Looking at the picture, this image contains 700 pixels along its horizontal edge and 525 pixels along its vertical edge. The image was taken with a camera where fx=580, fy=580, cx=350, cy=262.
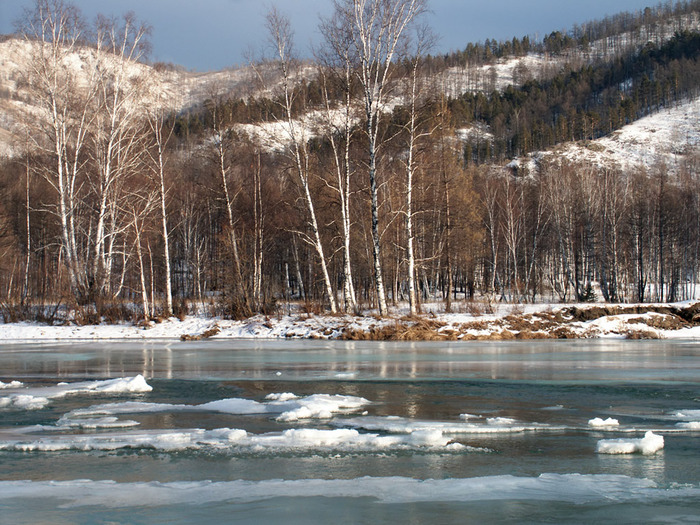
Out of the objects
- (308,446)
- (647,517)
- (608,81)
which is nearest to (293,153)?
(308,446)

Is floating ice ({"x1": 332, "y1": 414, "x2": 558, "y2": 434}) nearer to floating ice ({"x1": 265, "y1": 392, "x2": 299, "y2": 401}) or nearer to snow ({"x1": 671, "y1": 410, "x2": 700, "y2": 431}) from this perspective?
snow ({"x1": 671, "y1": 410, "x2": 700, "y2": 431})

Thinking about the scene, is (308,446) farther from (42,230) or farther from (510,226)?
(42,230)

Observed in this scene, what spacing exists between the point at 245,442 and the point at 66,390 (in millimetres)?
5018

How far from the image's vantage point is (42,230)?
45812 mm

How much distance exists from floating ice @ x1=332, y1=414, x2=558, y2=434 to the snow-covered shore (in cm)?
1244

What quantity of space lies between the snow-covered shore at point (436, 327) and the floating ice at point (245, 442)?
43.9 feet

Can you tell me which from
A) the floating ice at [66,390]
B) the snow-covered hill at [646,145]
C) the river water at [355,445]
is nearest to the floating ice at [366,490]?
the river water at [355,445]

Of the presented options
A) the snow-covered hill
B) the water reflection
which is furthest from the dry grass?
the snow-covered hill

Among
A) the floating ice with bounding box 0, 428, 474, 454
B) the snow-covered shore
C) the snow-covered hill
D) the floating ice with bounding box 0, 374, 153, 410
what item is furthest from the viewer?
the snow-covered hill

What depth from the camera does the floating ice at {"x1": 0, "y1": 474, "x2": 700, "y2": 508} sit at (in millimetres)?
4426

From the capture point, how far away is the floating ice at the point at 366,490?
4426mm

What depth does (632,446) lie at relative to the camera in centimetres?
571

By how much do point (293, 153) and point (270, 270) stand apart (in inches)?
1164

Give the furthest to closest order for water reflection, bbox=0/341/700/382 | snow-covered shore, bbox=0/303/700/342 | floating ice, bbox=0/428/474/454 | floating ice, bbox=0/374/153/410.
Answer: snow-covered shore, bbox=0/303/700/342, water reflection, bbox=0/341/700/382, floating ice, bbox=0/374/153/410, floating ice, bbox=0/428/474/454
